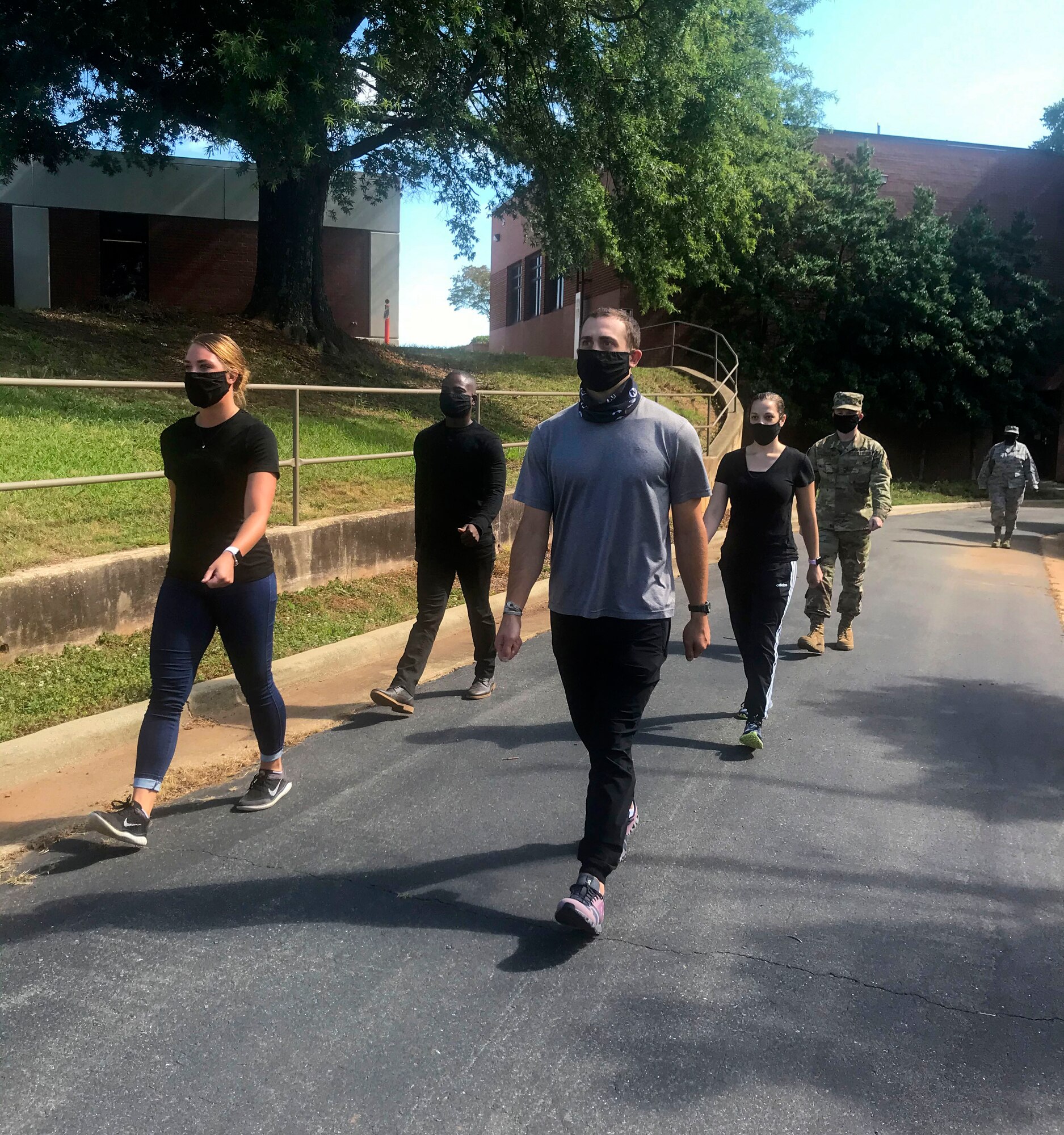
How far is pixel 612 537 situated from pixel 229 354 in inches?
68.3

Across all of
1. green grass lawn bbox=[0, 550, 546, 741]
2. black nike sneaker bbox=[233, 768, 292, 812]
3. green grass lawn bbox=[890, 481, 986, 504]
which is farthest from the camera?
green grass lawn bbox=[890, 481, 986, 504]

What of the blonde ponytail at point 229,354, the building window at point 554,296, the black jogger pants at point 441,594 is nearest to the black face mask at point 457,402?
the black jogger pants at point 441,594

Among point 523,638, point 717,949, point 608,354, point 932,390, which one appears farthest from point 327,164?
point 932,390

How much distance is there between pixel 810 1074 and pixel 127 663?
4.53 metres

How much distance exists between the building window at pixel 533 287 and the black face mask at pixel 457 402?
31418 millimetres

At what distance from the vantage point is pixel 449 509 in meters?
5.99

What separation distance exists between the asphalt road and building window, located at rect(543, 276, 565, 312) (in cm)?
3042

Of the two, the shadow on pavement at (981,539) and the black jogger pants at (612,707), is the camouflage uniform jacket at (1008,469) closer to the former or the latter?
the shadow on pavement at (981,539)

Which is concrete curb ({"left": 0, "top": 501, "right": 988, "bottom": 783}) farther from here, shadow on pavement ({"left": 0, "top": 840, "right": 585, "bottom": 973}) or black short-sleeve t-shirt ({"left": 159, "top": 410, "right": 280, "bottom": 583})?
black short-sleeve t-shirt ({"left": 159, "top": 410, "right": 280, "bottom": 583})

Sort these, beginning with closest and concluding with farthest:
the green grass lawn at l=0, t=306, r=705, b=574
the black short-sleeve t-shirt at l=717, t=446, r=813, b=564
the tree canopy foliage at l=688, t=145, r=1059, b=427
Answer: the black short-sleeve t-shirt at l=717, t=446, r=813, b=564, the green grass lawn at l=0, t=306, r=705, b=574, the tree canopy foliage at l=688, t=145, r=1059, b=427

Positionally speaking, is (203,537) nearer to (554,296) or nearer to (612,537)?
(612,537)

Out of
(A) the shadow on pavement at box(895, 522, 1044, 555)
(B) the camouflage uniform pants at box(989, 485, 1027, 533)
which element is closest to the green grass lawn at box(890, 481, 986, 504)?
(A) the shadow on pavement at box(895, 522, 1044, 555)

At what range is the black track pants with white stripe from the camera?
5.55m

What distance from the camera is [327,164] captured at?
15.5 metres
